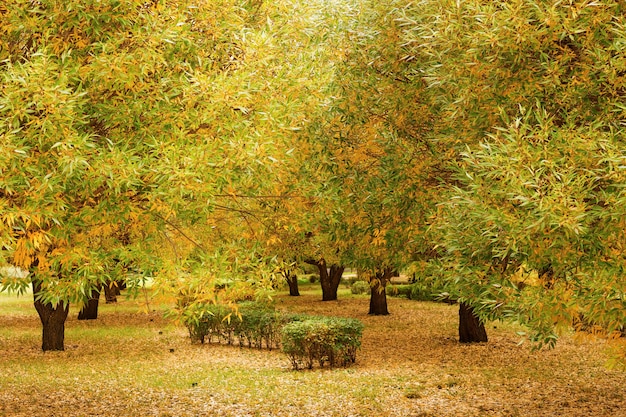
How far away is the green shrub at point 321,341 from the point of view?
17734 millimetres

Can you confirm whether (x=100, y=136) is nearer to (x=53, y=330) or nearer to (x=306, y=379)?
(x=306, y=379)

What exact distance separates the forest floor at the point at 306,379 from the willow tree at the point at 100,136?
1.39m

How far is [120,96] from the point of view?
8.02m

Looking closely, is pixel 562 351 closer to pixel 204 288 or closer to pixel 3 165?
pixel 204 288

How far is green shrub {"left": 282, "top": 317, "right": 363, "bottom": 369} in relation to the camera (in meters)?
17.7

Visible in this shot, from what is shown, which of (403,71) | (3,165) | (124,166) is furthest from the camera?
(403,71)

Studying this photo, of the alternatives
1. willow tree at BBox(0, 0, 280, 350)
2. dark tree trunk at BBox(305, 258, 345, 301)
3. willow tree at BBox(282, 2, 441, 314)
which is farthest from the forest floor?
dark tree trunk at BBox(305, 258, 345, 301)

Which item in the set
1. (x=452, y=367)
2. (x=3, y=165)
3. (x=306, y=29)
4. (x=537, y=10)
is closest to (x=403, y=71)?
(x=306, y=29)

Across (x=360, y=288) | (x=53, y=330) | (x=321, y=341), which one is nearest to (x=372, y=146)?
(x=321, y=341)

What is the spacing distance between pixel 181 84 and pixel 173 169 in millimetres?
1605

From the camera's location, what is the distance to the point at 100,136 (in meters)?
7.98

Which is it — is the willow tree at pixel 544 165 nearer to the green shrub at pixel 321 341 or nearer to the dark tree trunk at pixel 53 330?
the green shrub at pixel 321 341

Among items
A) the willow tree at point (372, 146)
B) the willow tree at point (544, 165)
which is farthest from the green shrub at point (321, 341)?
the willow tree at point (544, 165)

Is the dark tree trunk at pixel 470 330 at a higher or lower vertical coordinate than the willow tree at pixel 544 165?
lower
